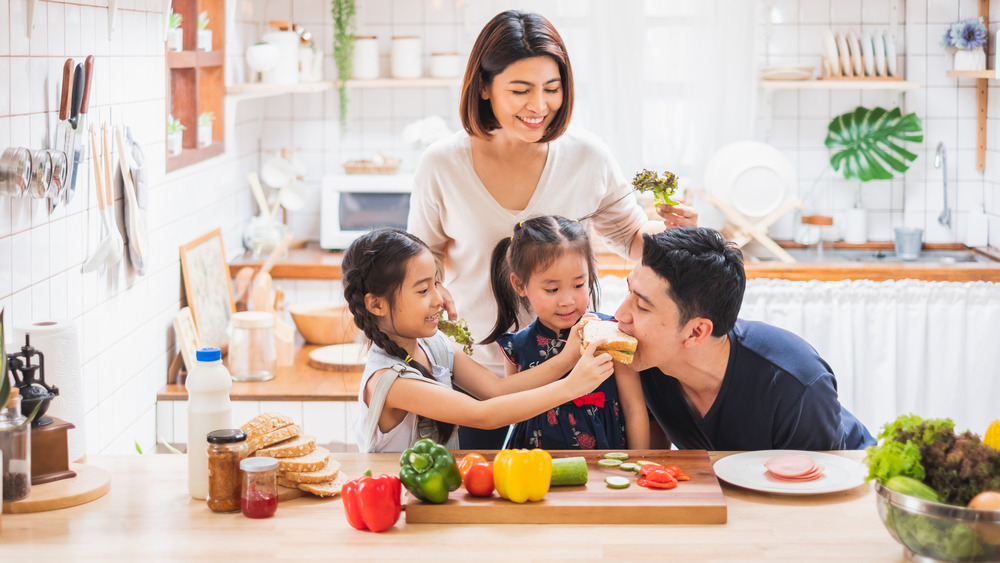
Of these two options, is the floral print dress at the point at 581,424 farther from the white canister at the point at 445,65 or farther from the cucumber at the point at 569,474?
the white canister at the point at 445,65

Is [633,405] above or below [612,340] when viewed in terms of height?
below

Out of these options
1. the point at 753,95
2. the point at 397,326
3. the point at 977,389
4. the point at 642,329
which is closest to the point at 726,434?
the point at 642,329

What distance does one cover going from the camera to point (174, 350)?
3332 millimetres

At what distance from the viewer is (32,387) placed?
172 centimetres

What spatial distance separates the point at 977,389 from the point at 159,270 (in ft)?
9.66

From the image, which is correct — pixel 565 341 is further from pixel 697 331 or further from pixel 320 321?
pixel 320 321

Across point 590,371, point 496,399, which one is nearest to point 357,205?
point 496,399

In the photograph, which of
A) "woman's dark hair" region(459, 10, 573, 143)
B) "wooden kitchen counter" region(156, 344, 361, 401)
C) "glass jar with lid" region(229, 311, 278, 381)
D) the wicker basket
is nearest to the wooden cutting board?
"woman's dark hair" region(459, 10, 573, 143)

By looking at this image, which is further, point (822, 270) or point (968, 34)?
point (968, 34)

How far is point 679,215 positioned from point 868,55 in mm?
2484

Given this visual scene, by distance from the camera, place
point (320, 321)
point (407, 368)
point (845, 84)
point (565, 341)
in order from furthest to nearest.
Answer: point (845, 84) → point (320, 321) → point (565, 341) → point (407, 368)

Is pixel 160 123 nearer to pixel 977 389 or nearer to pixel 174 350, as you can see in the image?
pixel 174 350

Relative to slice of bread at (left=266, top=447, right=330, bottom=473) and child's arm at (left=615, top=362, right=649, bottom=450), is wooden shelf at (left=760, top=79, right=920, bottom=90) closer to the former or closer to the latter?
child's arm at (left=615, top=362, right=649, bottom=450)

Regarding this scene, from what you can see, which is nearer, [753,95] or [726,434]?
[726,434]
